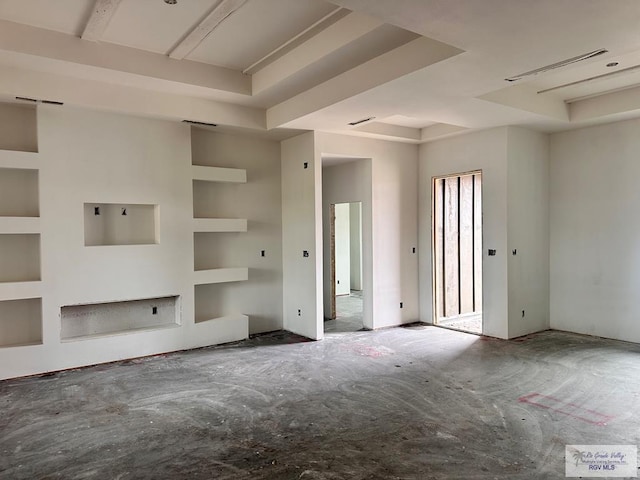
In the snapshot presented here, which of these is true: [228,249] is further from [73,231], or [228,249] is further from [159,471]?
[159,471]

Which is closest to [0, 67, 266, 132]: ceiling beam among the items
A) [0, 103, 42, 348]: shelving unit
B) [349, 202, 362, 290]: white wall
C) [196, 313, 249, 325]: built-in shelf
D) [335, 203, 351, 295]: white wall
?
[0, 103, 42, 348]: shelving unit

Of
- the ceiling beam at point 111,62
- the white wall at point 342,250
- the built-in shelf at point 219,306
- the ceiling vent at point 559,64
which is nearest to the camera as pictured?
the ceiling vent at point 559,64

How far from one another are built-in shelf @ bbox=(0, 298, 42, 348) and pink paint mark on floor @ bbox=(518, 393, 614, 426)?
4.98m

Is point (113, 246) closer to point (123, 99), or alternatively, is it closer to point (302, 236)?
point (123, 99)

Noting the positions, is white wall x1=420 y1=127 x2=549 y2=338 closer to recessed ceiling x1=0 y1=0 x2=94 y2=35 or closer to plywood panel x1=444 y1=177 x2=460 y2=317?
plywood panel x1=444 y1=177 x2=460 y2=317

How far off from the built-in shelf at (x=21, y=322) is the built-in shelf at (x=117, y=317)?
25 centimetres

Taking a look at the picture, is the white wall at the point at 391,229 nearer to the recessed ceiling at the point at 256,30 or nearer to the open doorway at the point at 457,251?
the open doorway at the point at 457,251

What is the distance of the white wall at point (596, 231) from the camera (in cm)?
550

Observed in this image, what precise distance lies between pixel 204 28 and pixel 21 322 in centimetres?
367

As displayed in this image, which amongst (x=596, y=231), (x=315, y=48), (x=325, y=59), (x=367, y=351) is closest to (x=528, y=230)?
(x=596, y=231)

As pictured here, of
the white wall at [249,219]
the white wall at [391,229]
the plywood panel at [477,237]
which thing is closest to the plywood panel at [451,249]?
the plywood panel at [477,237]

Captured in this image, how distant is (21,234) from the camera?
15.2 feet

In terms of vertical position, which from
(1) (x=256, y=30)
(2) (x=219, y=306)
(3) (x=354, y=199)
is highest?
(1) (x=256, y=30)

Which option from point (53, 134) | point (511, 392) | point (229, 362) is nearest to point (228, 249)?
point (229, 362)
